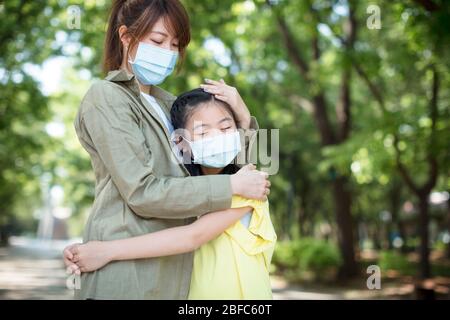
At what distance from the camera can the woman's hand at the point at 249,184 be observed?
2193 millimetres

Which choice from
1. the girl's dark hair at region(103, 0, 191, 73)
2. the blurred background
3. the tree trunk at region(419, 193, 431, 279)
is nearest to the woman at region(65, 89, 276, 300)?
the girl's dark hair at region(103, 0, 191, 73)

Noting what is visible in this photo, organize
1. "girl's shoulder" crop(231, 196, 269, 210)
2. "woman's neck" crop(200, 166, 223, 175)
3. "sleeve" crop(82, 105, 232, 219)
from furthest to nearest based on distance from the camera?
"woman's neck" crop(200, 166, 223, 175) → "girl's shoulder" crop(231, 196, 269, 210) → "sleeve" crop(82, 105, 232, 219)

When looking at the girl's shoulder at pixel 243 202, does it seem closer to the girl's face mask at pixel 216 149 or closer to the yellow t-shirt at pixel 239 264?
the yellow t-shirt at pixel 239 264

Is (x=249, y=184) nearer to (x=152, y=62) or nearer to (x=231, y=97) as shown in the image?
(x=231, y=97)

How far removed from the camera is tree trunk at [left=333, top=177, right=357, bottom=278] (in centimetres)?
1689

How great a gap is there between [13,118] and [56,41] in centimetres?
234

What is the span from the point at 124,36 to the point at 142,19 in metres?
0.14

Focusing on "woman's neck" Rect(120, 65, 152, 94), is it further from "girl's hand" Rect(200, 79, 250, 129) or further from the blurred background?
the blurred background

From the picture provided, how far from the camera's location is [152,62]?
248cm

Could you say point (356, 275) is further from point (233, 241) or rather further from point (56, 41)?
point (233, 241)

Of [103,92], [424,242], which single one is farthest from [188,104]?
[424,242]

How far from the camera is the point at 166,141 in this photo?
2.31 m

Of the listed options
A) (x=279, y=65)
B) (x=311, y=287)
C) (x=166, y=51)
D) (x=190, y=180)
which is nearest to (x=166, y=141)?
(x=190, y=180)

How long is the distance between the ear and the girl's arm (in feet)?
2.78
